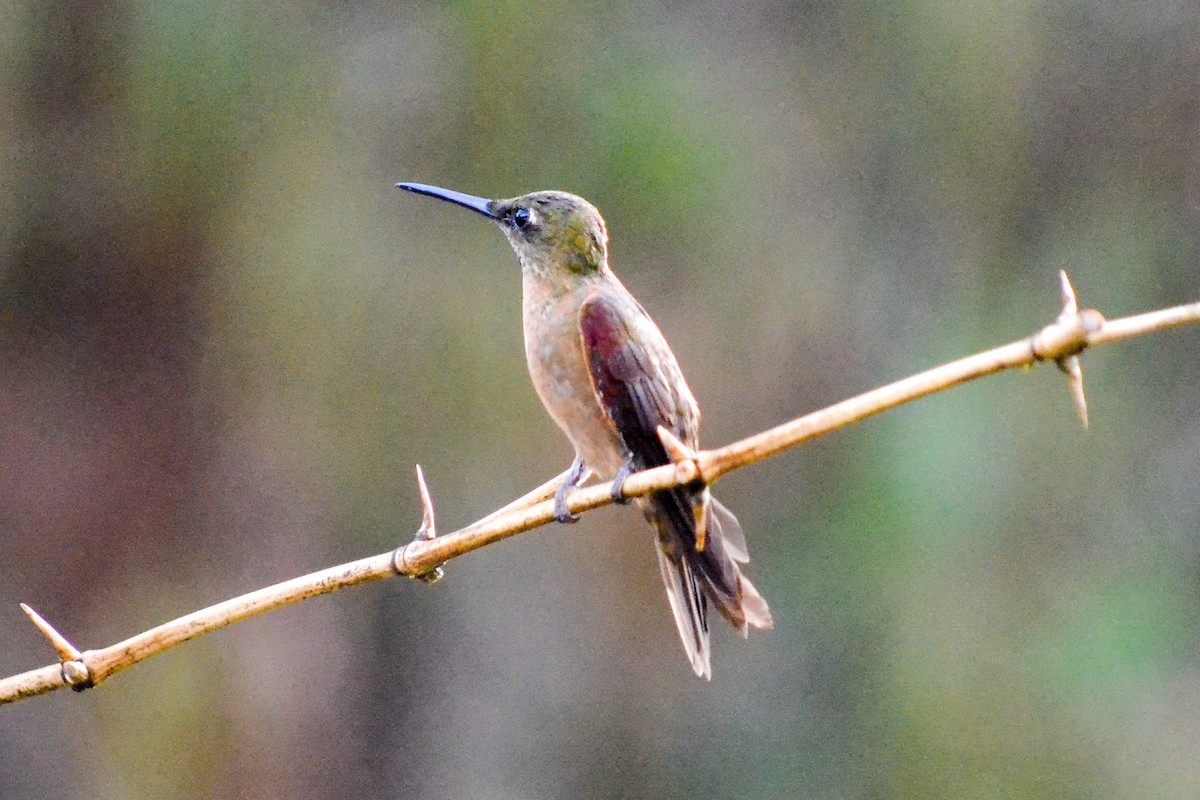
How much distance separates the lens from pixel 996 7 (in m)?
6.84

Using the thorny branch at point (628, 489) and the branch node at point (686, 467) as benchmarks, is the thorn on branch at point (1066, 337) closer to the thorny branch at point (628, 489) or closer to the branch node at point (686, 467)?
the thorny branch at point (628, 489)

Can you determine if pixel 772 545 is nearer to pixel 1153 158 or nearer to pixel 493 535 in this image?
pixel 1153 158

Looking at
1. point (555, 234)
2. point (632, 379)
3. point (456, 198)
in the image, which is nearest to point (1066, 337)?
point (632, 379)

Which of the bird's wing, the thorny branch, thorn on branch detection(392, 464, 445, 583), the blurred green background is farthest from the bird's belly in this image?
the blurred green background

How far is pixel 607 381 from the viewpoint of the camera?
2904 millimetres

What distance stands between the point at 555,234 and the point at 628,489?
1.70 metres

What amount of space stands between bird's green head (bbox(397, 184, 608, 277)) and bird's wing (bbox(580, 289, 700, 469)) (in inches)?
12.0

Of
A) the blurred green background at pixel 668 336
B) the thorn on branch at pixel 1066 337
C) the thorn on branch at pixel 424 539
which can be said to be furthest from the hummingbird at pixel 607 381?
the blurred green background at pixel 668 336

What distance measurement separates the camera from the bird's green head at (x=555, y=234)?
332 centimetres

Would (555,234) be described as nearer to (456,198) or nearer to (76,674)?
(456,198)

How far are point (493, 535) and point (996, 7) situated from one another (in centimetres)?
590

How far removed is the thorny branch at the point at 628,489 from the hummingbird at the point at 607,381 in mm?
511

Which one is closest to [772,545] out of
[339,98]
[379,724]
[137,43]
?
[379,724]

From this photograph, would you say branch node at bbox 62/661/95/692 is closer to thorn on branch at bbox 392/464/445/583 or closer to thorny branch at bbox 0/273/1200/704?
thorny branch at bbox 0/273/1200/704
